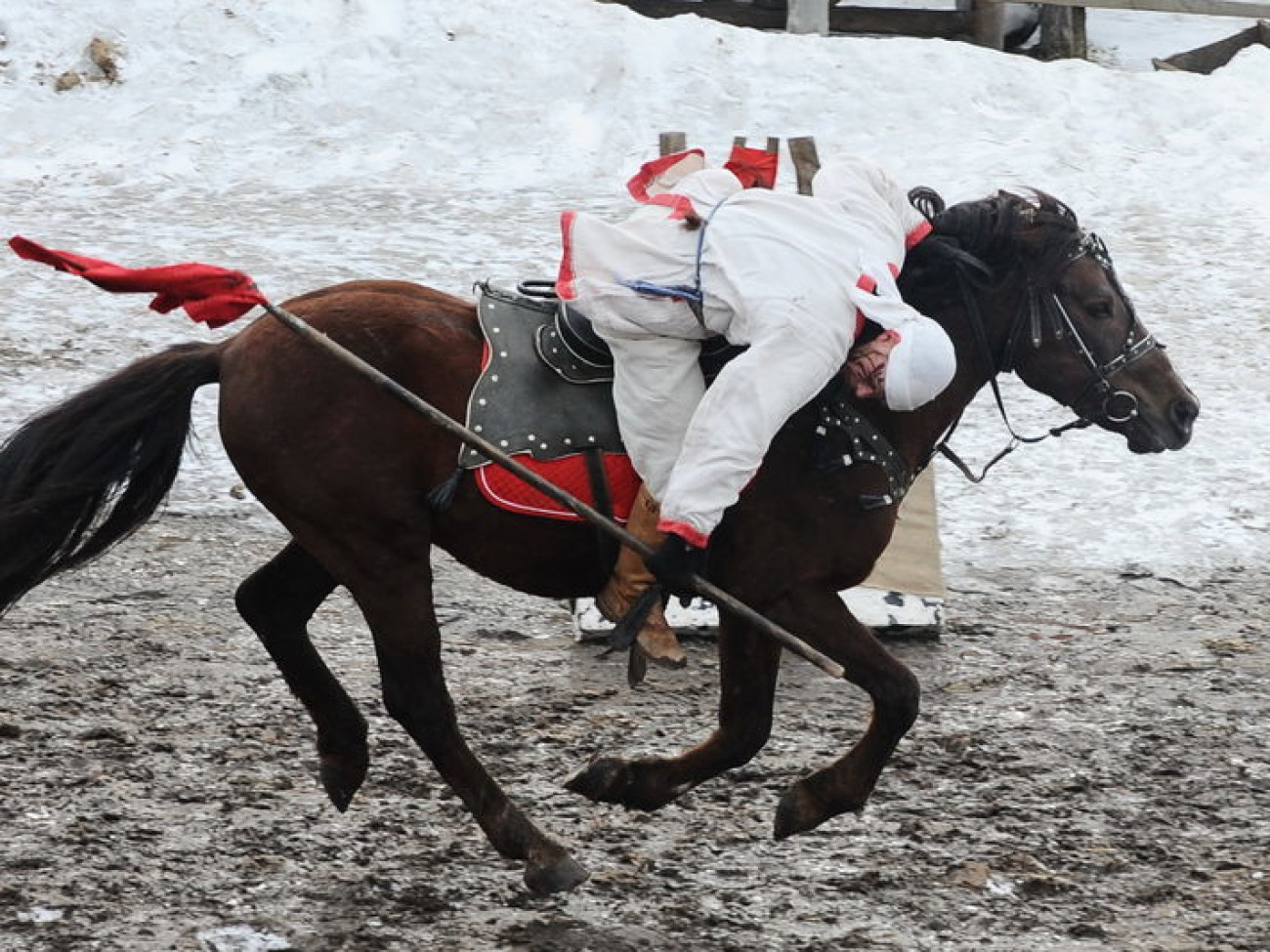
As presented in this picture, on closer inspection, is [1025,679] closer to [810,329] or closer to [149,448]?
[810,329]

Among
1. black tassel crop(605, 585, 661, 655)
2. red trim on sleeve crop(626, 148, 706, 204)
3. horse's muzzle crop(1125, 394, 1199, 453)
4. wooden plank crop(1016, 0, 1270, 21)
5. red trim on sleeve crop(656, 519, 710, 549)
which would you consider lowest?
black tassel crop(605, 585, 661, 655)

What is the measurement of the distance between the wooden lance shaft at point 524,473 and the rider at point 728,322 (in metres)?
0.09

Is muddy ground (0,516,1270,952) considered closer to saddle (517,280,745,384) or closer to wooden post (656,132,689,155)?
saddle (517,280,745,384)

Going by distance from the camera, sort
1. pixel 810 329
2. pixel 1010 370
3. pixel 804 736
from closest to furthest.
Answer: pixel 810 329 → pixel 1010 370 → pixel 804 736

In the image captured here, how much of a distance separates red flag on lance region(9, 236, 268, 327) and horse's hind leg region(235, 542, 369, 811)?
0.78m

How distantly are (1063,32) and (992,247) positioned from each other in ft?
35.6

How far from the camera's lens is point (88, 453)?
4.71 metres

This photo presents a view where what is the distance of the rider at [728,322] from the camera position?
4199 mm

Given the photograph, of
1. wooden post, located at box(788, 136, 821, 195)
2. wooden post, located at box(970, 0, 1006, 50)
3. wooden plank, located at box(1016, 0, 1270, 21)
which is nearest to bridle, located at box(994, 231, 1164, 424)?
wooden post, located at box(788, 136, 821, 195)

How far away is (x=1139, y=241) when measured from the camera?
437 inches

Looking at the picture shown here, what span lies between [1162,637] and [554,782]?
272 centimetres

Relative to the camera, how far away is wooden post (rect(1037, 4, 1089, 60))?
1473 cm

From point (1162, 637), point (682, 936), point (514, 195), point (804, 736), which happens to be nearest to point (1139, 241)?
point (514, 195)

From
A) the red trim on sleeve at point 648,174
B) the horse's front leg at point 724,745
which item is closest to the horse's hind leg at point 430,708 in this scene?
the horse's front leg at point 724,745
